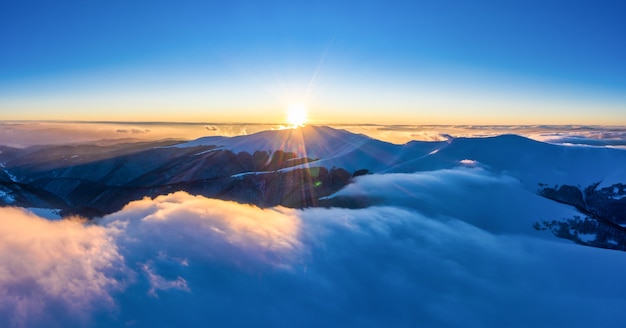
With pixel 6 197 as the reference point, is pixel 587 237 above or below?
above

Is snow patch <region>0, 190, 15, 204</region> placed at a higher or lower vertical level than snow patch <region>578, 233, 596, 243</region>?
lower

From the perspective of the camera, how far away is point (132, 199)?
7092 inches

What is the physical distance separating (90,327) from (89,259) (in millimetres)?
9309

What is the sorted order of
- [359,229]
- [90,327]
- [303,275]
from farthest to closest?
[359,229], [303,275], [90,327]

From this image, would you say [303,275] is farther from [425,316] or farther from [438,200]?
[438,200]

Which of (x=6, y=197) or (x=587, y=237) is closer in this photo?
(x=587, y=237)

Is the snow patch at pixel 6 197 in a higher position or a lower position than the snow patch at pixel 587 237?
lower

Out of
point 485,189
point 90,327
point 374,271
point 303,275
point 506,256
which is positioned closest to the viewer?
point 90,327

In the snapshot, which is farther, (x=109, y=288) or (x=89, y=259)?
(x=89, y=259)

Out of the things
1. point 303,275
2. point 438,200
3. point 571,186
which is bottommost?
point 571,186

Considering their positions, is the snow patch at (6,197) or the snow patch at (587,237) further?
the snow patch at (6,197)

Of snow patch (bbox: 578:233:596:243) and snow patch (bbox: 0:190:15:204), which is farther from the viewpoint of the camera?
snow patch (bbox: 0:190:15:204)

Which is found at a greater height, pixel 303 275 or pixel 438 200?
pixel 303 275

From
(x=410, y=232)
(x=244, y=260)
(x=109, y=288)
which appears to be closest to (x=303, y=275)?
(x=244, y=260)
